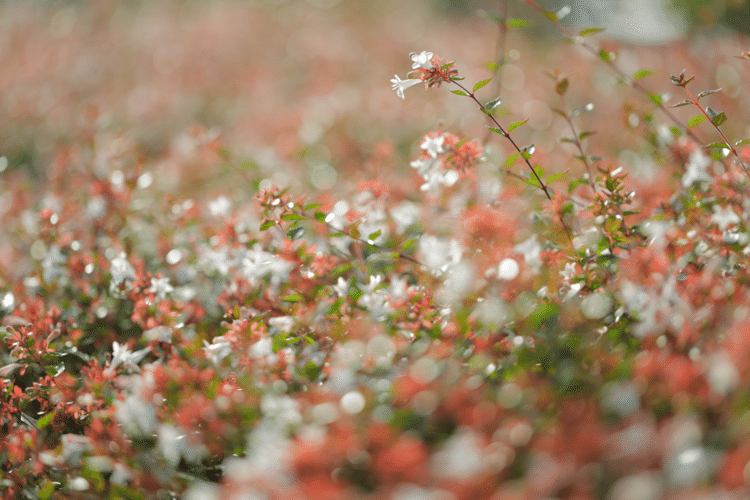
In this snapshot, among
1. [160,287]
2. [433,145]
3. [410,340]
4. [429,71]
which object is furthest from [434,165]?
[160,287]

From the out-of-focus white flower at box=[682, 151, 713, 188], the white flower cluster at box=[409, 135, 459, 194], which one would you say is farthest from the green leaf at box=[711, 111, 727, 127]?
the white flower cluster at box=[409, 135, 459, 194]

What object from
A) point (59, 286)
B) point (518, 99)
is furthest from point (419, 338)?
point (518, 99)

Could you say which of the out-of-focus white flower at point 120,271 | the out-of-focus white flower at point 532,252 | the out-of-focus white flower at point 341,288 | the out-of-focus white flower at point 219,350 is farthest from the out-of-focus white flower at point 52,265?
the out-of-focus white flower at point 532,252

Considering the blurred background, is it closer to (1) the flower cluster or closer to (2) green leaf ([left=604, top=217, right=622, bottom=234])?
(1) the flower cluster

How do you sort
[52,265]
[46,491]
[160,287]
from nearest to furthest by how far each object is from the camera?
[46,491], [160,287], [52,265]

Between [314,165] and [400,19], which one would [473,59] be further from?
[400,19]

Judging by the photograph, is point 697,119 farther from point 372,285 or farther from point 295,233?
point 295,233

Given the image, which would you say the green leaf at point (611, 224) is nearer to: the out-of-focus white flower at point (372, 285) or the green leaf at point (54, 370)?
the out-of-focus white flower at point (372, 285)
